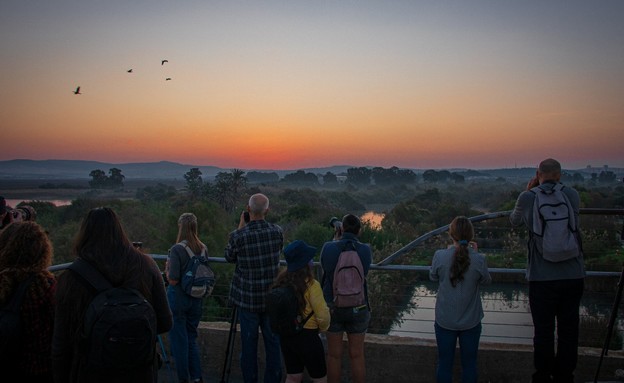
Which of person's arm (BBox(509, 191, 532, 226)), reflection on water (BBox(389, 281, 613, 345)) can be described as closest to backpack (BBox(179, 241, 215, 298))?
person's arm (BBox(509, 191, 532, 226))

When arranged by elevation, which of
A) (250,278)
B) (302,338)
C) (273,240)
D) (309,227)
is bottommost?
(309,227)

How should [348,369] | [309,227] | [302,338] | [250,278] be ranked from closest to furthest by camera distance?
[302,338] < [250,278] < [348,369] < [309,227]

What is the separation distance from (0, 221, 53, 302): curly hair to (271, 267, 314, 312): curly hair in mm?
1578

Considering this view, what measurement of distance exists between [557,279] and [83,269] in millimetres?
3379

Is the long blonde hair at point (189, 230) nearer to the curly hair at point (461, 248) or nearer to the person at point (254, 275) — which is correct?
the person at point (254, 275)

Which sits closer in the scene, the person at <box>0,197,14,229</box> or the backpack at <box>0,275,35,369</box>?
the backpack at <box>0,275,35,369</box>

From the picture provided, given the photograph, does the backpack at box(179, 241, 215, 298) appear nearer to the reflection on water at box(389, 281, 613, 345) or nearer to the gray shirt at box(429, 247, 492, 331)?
the gray shirt at box(429, 247, 492, 331)

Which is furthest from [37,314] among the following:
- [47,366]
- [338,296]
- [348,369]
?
[348,369]

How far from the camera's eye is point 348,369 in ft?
16.6

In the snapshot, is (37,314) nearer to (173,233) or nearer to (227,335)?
(227,335)

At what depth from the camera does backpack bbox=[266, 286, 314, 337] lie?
12.1ft

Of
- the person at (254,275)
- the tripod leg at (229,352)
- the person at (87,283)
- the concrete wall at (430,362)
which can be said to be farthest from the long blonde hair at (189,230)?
the person at (87,283)

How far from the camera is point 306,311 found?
3.77m

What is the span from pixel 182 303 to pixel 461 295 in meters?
2.51
